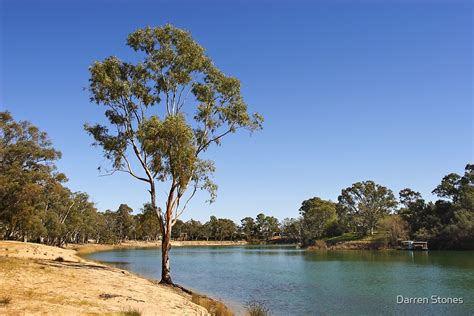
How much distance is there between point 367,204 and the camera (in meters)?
120

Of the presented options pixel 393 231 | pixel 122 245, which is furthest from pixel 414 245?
pixel 122 245

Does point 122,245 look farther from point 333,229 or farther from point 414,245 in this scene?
point 414,245

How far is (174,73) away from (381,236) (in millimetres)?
89609

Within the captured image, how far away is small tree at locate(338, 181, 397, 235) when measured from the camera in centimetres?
11669

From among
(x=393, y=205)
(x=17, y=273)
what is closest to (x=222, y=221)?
(x=393, y=205)

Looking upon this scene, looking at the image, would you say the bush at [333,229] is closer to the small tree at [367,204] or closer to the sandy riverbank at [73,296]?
the small tree at [367,204]

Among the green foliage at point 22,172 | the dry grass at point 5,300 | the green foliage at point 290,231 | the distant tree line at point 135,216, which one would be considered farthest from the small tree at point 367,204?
the dry grass at point 5,300

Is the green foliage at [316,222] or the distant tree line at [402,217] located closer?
the distant tree line at [402,217]

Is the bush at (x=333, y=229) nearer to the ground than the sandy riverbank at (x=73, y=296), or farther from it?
farther from it

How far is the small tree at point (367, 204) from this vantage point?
11669cm

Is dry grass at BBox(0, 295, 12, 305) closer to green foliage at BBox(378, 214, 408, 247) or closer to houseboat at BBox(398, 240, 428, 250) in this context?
houseboat at BBox(398, 240, 428, 250)

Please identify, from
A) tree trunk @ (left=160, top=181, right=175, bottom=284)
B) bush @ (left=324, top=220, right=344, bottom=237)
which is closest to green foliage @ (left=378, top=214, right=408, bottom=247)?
bush @ (left=324, top=220, right=344, bottom=237)

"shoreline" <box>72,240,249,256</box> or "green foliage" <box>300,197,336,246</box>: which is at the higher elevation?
"green foliage" <box>300,197,336,246</box>

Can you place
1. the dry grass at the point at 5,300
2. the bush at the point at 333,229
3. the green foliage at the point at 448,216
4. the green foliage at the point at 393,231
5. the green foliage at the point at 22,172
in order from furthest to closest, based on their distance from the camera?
the bush at the point at 333,229
the green foliage at the point at 393,231
the green foliage at the point at 448,216
the green foliage at the point at 22,172
the dry grass at the point at 5,300
